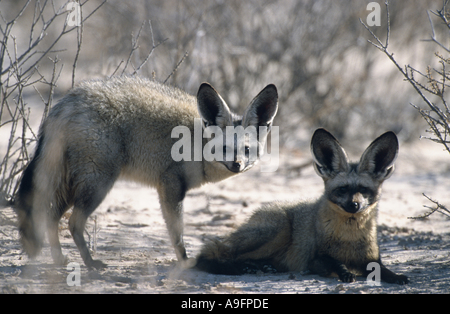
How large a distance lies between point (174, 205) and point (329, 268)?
1521mm

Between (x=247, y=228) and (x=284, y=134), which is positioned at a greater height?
(x=284, y=134)

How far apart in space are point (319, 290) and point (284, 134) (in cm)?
624

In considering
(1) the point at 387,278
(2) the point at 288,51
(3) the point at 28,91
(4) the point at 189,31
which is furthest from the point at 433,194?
(3) the point at 28,91

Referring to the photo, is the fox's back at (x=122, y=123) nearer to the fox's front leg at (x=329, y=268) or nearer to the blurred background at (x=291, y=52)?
the fox's front leg at (x=329, y=268)

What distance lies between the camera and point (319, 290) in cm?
379

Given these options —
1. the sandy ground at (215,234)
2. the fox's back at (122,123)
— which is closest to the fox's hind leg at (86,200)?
the fox's back at (122,123)

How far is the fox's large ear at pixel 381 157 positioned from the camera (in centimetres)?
423

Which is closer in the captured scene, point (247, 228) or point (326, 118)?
point (247, 228)

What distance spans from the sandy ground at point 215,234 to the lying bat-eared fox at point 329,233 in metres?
0.19

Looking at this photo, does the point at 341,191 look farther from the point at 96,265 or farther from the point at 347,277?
the point at 96,265

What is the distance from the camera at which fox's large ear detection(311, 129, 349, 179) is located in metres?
4.40

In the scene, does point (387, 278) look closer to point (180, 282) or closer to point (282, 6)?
point (180, 282)

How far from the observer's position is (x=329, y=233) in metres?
4.36

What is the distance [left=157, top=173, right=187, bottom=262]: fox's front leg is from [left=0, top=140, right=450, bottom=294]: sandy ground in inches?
8.5
